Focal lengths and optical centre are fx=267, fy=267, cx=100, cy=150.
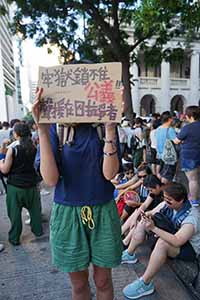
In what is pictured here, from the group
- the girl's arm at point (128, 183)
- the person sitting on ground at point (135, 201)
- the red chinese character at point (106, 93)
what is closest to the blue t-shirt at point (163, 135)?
the girl's arm at point (128, 183)

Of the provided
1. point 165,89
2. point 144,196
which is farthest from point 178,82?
point 144,196

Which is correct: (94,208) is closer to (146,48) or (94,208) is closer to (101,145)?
(101,145)

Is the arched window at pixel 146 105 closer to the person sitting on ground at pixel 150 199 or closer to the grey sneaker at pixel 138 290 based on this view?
the person sitting on ground at pixel 150 199

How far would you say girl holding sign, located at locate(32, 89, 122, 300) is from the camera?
153 centimetres

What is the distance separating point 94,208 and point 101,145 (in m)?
0.37

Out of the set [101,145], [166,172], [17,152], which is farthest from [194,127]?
[101,145]

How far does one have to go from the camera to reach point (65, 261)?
1.59 meters

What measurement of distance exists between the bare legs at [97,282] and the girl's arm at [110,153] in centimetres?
64

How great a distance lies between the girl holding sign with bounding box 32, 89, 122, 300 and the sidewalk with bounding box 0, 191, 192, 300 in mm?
1016

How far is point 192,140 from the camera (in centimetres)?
404

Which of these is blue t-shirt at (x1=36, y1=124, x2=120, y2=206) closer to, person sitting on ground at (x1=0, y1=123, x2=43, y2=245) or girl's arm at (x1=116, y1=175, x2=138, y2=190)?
person sitting on ground at (x1=0, y1=123, x2=43, y2=245)

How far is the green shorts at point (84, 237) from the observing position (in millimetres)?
1566

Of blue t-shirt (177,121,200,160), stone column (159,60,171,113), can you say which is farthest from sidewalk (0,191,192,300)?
stone column (159,60,171,113)

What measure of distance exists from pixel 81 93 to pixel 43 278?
6.73 feet
